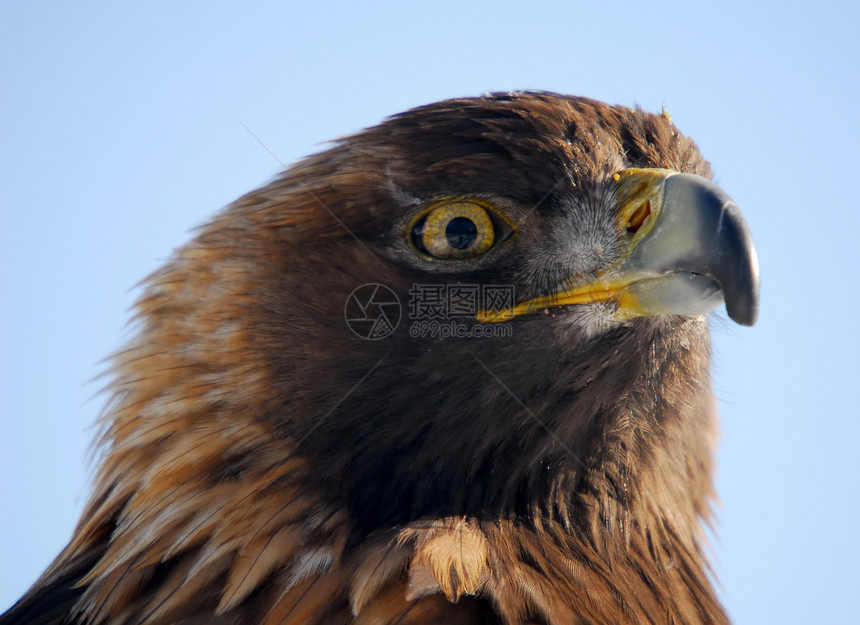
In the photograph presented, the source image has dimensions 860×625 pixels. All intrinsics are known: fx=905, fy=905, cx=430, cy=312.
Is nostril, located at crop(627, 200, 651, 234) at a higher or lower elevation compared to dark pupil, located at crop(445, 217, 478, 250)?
lower

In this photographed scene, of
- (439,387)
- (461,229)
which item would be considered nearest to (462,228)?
(461,229)

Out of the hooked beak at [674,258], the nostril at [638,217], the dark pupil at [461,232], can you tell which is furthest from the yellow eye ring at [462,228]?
the nostril at [638,217]

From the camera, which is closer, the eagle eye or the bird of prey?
the bird of prey

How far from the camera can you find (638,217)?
2623 millimetres

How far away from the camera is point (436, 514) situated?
2.65 m

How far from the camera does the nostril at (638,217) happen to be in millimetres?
2611

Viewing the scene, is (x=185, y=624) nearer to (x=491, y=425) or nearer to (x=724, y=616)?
(x=491, y=425)

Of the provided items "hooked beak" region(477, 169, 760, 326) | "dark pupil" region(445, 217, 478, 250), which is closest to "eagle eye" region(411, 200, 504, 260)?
"dark pupil" region(445, 217, 478, 250)

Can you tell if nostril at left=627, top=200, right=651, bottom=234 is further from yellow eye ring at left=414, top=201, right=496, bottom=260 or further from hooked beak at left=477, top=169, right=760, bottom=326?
yellow eye ring at left=414, top=201, right=496, bottom=260

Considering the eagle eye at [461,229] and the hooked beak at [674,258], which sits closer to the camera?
the hooked beak at [674,258]

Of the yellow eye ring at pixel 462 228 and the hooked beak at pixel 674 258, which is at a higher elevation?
the yellow eye ring at pixel 462 228

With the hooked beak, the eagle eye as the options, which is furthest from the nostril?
the eagle eye

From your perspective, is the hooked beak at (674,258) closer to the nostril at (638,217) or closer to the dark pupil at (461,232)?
the nostril at (638,217)

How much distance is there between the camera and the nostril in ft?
8.57
